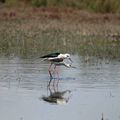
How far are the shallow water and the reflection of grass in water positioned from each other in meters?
1.76

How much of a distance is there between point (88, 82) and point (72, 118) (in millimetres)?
3489

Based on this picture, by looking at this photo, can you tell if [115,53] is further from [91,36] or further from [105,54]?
[91,36]

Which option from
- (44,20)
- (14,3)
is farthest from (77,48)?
(14,3)

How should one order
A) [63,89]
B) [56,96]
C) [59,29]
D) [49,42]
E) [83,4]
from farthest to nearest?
1. [83,4]
2. [59,29]
3. [49,42]
4. [63,89]
5. [56,96]

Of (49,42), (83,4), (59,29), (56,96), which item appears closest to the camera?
(56,96)

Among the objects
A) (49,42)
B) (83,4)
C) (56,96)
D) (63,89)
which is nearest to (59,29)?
(49,42)

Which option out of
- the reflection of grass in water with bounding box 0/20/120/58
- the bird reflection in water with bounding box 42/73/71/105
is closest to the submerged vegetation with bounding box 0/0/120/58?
the reflection of grass in water with bounding box 0/20/120/58

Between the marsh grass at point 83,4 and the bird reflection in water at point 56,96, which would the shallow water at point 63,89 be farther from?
the marsh grass at point 83,4

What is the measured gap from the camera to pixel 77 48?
788 inches

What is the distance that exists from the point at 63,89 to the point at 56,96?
2.54ft

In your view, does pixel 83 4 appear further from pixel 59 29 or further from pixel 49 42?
pixel 49 42

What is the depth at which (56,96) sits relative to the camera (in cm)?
1211

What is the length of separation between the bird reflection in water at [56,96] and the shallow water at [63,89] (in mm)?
20

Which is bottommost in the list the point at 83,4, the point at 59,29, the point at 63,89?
the point at 63,89
